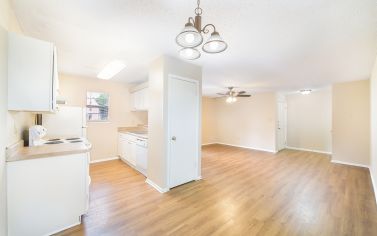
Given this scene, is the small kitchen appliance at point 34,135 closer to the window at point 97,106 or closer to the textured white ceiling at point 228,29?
the textured white ceiling at point 228,29

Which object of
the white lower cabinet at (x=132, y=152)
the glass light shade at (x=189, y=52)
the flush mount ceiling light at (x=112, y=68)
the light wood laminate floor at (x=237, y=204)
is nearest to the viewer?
the glass light shade at (x=189, y=52)

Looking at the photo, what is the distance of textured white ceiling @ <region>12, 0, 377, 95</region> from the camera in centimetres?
159

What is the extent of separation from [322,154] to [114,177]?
23.3 feet

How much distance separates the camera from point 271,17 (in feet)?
5.70

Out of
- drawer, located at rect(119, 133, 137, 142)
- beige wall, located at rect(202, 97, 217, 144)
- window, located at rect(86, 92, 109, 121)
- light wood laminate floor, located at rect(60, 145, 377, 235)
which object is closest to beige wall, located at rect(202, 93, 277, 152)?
beige wall, located at rect(202, 97, 217, 144)

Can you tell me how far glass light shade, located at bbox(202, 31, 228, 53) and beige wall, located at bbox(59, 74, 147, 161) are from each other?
4358 mm

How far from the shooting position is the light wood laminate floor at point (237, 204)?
1996mm

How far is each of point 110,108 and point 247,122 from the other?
570 centimetres

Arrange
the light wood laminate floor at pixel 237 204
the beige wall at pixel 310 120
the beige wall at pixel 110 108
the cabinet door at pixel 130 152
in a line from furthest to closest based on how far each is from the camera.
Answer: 1. the beige wall at pixel 310 120
2. the beige wall at pixel 110 108
3. the cabinet door at pixel 130 152
4. the light wood laminate floor at pixel 237 204

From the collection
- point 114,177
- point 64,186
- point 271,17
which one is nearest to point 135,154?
point 114,177

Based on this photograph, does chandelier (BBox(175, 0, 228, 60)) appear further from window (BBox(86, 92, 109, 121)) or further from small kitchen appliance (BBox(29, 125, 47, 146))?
window (BBox(86, 92, 109, 121))

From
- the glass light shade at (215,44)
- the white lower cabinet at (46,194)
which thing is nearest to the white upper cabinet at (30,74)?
the white lower cabinet at (46,194)

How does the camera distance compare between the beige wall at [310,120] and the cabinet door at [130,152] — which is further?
the beige wall at [310,120]

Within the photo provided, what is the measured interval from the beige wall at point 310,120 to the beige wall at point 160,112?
5.82 m
